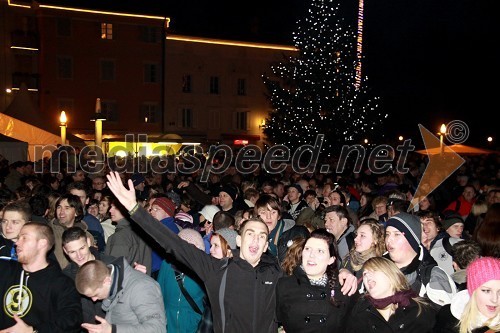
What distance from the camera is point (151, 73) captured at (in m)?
49.0

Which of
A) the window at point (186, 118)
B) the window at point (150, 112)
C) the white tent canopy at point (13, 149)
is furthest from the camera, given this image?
the window at point (186, 118)

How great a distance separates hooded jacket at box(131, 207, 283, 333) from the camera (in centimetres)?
427

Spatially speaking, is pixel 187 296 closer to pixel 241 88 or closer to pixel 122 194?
pixel 122 194

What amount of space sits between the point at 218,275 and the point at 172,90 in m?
46.3

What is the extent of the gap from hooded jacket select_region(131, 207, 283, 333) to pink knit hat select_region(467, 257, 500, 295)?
4.68 feet

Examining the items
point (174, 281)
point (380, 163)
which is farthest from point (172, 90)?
point (174, 281)

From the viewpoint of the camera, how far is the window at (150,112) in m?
49.0

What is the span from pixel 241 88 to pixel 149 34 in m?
9.47

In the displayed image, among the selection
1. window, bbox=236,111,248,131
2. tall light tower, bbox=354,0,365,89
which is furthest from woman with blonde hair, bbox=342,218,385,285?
window, bbox=236,111,248,131

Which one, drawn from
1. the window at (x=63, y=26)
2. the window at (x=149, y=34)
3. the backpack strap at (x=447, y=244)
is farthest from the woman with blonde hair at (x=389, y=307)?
the window at (x=149, y=34)

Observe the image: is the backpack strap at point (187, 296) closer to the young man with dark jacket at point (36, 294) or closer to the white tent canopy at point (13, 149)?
the young man with dark jacket at point (36, 294)

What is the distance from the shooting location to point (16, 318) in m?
4.44

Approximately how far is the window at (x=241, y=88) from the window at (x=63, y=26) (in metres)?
15.2

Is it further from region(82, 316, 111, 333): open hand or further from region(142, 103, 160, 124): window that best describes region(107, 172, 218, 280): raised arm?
region(142, 103, 160, 124): window
